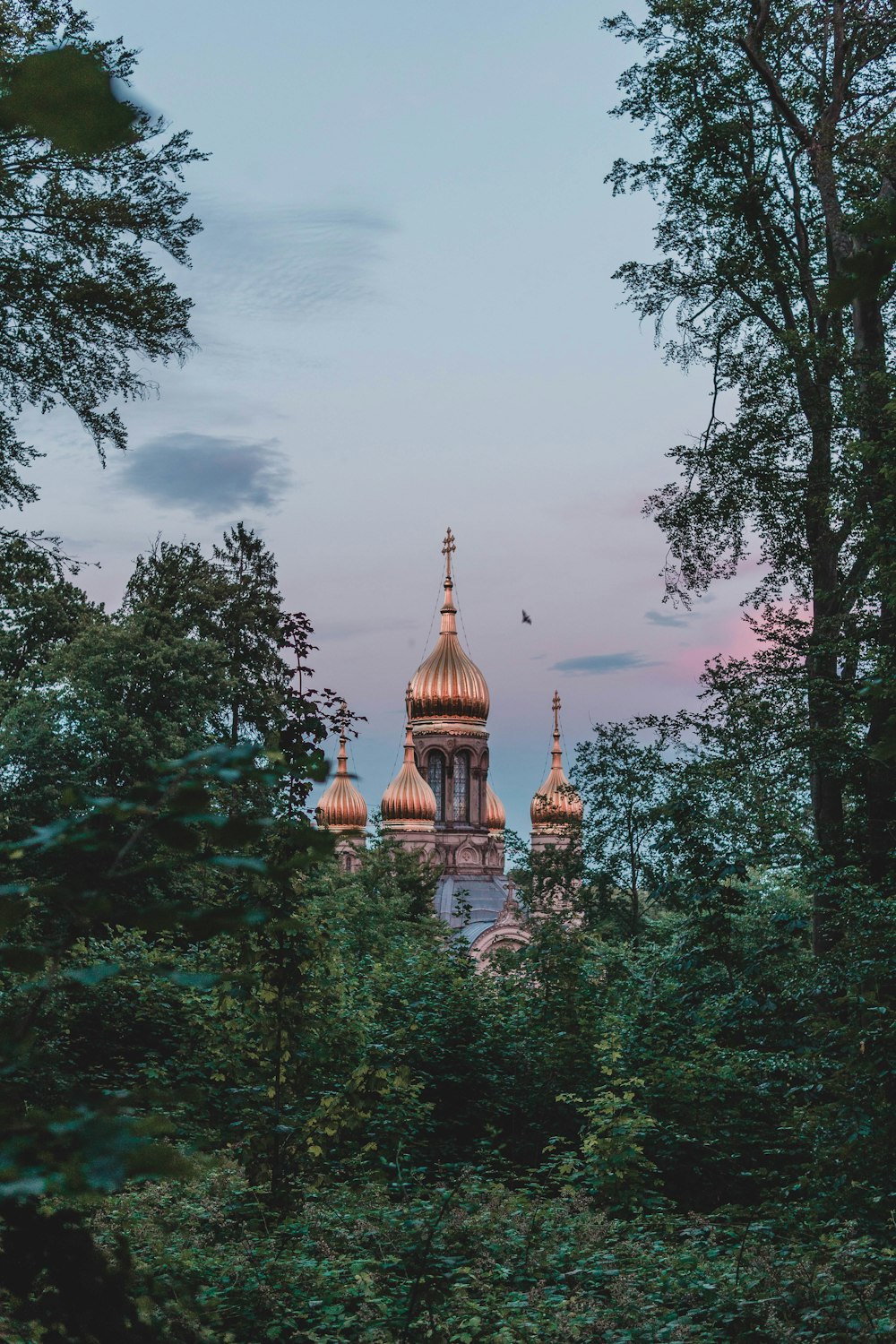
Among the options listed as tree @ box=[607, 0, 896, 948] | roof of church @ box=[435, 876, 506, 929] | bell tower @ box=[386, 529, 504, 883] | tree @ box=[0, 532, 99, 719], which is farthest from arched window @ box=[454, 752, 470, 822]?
tree @ box=[607, 0, 896, 948]

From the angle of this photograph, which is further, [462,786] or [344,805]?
[462,786]

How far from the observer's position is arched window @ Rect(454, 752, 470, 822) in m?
57.8

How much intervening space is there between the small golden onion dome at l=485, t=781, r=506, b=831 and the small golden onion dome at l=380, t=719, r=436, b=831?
13.0 feet

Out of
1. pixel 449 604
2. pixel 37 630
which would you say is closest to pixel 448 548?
pixel 449 604

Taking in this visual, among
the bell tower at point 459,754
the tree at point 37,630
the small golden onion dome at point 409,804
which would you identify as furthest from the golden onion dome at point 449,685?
the tree at point 37,630

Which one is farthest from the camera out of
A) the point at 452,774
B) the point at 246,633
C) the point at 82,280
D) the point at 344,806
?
the point at 452,774

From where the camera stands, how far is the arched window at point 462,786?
2276 inches

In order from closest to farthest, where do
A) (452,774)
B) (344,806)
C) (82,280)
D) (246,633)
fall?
1. (82,280)
2. (246,633)
3. (344,806)
4. (452,774)

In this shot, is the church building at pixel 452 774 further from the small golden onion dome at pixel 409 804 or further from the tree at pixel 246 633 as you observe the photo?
the tree at pixel 246 633

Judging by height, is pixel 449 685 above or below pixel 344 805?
above

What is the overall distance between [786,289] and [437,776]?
148ft

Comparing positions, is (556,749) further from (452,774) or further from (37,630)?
(37,630)

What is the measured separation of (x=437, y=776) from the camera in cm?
5816

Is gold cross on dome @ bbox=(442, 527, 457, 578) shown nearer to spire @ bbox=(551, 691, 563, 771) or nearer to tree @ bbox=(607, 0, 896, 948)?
spire @ bbox=(551, 691, 563, 771)
